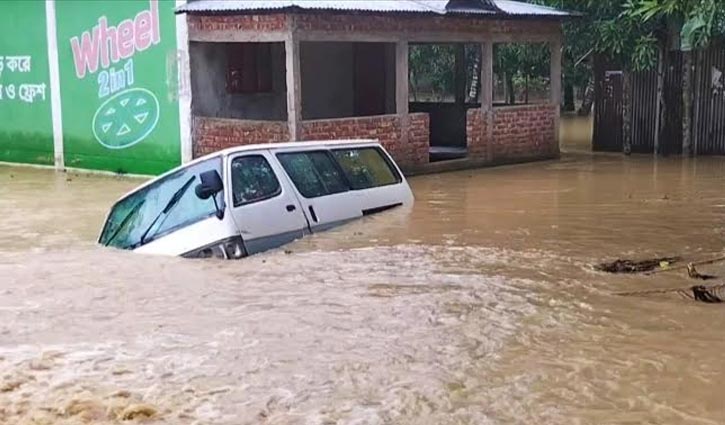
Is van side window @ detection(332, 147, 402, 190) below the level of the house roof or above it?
below

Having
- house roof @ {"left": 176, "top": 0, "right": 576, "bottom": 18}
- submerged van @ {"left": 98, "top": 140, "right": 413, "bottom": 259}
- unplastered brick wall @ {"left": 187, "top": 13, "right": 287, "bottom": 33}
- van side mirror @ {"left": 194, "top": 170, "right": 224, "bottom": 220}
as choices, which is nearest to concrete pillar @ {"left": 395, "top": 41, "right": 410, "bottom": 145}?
house roof @ {"left": 176, "top": 0, "right": 576, "bottom": 18}

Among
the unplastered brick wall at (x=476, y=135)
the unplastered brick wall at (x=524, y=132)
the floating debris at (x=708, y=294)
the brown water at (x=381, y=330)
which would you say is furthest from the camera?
the unplastered brick wall at (x=524, y=132)

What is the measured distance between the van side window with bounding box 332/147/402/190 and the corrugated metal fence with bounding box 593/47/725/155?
11.1 metres

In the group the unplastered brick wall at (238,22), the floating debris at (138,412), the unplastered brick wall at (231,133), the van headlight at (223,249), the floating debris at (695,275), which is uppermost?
the unplastered brick wall at (238,22)

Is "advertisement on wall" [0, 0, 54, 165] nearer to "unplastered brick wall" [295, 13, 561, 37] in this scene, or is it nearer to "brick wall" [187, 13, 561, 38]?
"brick wall" [187, 13, 561, 38]

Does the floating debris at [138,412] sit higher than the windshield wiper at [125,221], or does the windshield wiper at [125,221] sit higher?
the windshield wiper at [125,221]

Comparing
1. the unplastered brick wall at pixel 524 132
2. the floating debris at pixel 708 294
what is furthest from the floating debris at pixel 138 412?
the unplastered brick wall at pixel 524 132

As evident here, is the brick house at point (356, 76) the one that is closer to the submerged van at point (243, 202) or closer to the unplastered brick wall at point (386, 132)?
the unplastered brick wall at point (386, 132)

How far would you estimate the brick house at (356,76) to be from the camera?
52.4ft

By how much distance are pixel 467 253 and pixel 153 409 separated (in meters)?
4.70

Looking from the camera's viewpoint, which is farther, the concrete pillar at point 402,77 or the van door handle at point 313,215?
the concrete pillar at point 402,77

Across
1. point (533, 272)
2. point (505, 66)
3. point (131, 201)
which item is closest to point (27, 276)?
point (131, 201)

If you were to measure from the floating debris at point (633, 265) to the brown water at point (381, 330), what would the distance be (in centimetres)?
18

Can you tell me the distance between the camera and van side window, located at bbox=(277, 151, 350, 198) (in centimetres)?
963
